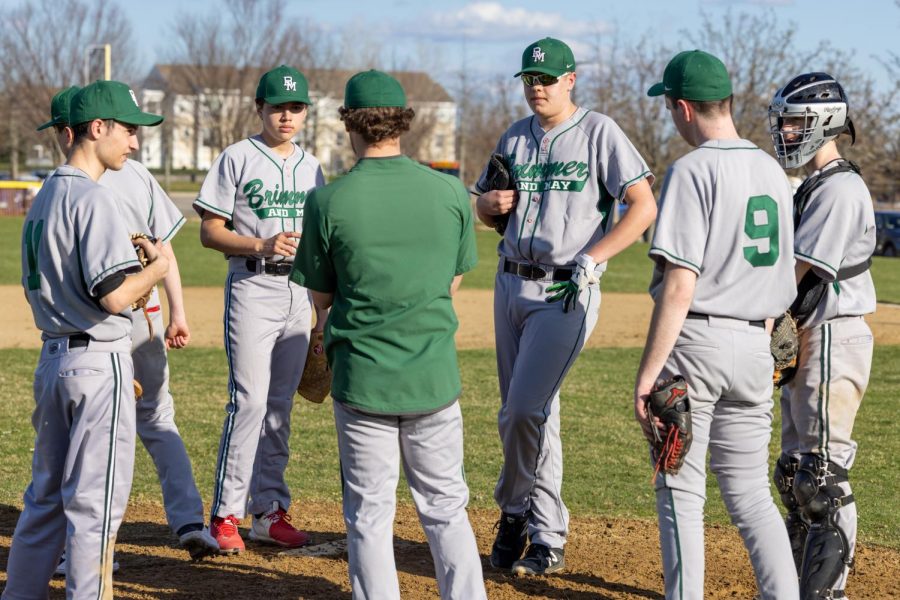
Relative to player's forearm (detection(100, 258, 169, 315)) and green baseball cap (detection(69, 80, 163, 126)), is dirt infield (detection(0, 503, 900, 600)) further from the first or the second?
green baseball cap (detection(69, 80, 163, 126))

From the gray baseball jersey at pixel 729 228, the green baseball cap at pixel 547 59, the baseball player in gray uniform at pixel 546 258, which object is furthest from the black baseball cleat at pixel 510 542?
the green baseball cap at pixel 547 59

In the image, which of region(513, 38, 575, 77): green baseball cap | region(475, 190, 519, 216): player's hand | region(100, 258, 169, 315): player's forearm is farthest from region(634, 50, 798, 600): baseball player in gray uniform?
region(100, 258, 169, 315): player's forearm

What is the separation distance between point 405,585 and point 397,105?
2.15 meters

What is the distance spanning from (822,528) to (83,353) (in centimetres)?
289

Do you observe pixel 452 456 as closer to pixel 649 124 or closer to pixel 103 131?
pixel 103 131

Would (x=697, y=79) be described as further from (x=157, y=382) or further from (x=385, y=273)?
(x=157, y=382)

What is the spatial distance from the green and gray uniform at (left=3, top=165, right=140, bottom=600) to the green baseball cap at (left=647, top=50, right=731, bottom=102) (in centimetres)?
195

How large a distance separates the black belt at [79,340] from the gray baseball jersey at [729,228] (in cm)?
198

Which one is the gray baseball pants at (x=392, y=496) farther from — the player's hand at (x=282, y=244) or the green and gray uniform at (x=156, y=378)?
the green and gray uniform at (x=156, y=378)

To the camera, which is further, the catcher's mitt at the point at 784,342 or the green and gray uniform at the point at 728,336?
the catcher's mitt at the point at 784,342

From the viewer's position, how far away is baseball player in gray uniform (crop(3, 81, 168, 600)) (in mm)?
3875

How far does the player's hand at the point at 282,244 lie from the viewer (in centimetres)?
513

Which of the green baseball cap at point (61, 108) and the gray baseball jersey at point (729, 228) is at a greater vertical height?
the green baseball cap at point (61, 108)

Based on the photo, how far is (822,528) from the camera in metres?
4.47
